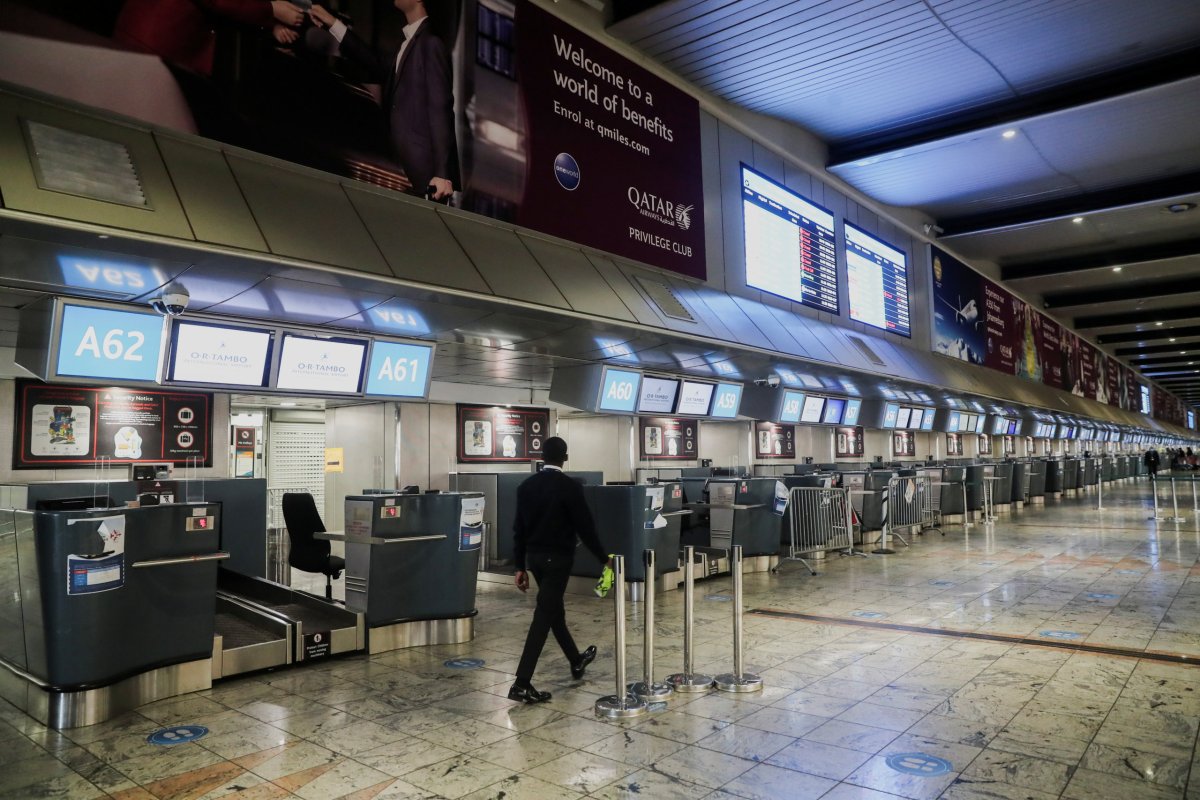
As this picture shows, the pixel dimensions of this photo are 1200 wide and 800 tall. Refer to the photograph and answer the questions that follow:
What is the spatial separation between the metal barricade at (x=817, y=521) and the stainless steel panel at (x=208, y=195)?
8.00m

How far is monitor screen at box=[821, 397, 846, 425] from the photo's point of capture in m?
13.4

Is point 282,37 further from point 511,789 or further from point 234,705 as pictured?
point 511,789

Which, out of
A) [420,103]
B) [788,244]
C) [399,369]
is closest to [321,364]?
[399,369]

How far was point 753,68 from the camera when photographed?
364 inches

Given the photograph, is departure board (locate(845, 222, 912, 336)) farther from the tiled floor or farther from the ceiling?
the tiled floor

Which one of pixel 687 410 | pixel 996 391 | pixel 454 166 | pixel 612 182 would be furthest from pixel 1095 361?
pixel 454 166

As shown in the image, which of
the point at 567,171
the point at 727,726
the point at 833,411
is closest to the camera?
the point at 727,726

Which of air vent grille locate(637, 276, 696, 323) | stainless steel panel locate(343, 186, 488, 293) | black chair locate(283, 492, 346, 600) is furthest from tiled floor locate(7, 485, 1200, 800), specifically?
air vent grille locate(637, 276, 696, 323)

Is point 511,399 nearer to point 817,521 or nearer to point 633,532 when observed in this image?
point 633,532

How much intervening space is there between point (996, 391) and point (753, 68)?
11516mm

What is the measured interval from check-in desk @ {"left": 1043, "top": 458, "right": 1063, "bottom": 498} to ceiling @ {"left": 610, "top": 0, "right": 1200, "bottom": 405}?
29.3 feet

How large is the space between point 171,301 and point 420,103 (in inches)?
95.5

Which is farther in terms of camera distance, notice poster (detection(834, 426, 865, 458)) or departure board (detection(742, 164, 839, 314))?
notice poster (detection(834, 426, 865, 458))

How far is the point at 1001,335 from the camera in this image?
1984 centimetres
